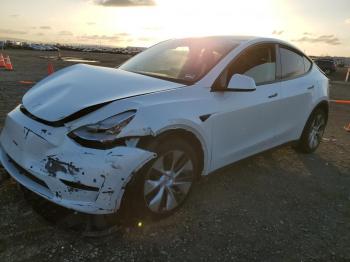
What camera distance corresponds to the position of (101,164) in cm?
287

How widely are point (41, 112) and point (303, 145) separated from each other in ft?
13.5

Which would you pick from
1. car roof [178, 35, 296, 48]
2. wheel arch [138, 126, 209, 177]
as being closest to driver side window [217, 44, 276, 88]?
car roof [178, 35, 296, 48]

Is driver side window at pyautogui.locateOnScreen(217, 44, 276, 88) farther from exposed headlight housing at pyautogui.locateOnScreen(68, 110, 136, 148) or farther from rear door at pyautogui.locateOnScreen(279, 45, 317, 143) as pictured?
exposed headlight housing at pyautogui.locateOnScreen(68, 110, 136, 148)

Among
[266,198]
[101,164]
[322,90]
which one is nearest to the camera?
[101,164]

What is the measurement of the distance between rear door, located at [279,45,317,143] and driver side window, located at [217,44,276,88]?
234mm

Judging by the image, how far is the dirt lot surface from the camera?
309 centimetres

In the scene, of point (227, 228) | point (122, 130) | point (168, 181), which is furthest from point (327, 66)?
point (122, 130)

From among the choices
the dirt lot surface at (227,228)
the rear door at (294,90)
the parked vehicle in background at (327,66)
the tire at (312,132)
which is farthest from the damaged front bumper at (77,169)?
the parked vehicle in background at (327,66)

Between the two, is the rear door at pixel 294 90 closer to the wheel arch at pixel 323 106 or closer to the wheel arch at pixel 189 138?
the wheel arch at pixel 323 106

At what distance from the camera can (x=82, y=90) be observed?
3.45m

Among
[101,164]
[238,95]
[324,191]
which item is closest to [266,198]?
[324,191]

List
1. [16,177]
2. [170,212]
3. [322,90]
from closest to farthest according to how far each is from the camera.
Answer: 1. [16,177]
2. [170,212]
3. [322,90]

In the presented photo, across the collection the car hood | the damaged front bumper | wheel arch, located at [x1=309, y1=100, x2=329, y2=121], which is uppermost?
the car hood

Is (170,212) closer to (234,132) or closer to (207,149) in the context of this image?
(207,149)
